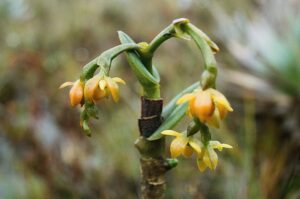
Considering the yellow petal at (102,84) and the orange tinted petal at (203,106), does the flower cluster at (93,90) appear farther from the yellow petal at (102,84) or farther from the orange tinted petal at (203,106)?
the orange tinted petal at (203,106)

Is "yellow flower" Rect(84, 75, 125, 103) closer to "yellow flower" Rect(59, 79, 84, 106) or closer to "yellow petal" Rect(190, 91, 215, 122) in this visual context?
"yellow flower" Rect(59, 79, 84, 106)

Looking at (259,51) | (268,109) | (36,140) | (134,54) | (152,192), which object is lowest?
(268,109)

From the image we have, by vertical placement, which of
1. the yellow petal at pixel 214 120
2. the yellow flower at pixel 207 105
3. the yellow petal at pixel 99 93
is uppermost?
the yellow petal at pixel 99 93

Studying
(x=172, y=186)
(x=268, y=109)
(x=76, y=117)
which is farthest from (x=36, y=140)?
(x=268, y=109)

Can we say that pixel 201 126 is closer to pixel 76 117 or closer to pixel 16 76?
pixel 76 117

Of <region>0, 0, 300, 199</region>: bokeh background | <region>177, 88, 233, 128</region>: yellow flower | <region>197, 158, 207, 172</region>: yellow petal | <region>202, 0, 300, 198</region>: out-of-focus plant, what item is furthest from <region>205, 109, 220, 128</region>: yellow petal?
<region>202, 0, 300, 198</region>: out-of-focus plant

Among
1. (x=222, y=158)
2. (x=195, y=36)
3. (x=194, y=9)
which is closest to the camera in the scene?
(x=195, y=36)

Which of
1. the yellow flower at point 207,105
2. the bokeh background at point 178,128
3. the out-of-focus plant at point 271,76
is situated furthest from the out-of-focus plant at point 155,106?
the out-of-focus plant at point 271,76
